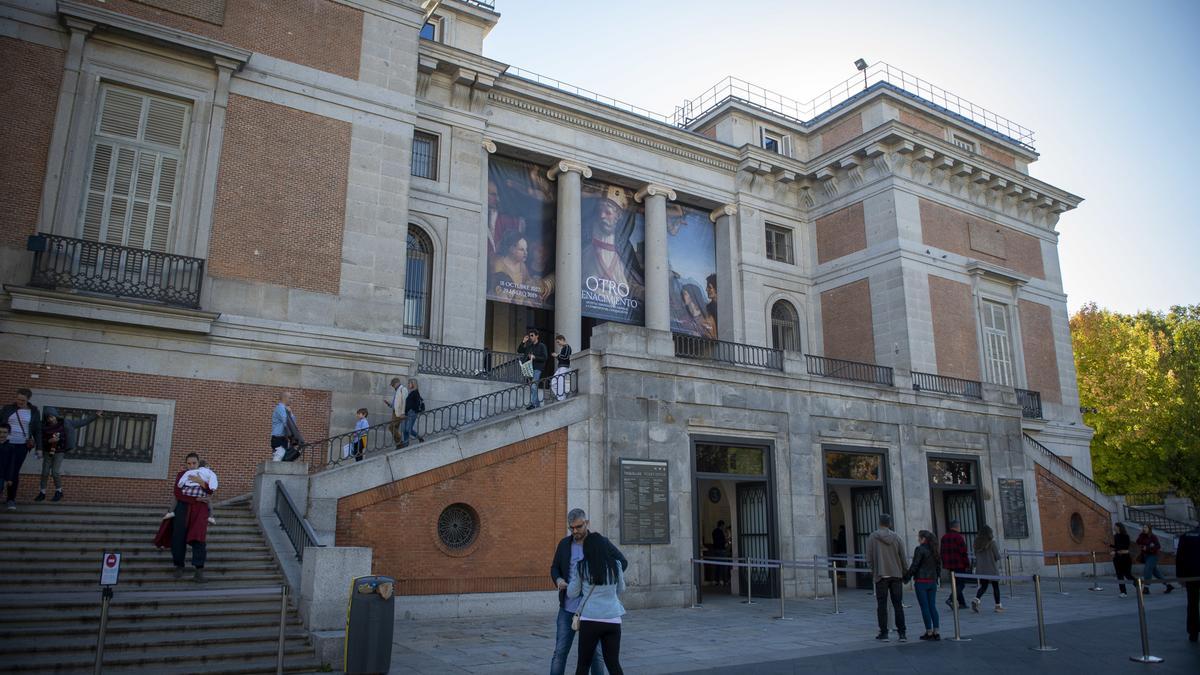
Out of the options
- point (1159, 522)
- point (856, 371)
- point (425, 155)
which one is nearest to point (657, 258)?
point (856, 371)

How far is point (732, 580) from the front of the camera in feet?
67.5

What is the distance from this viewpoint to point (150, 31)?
17.2 meters

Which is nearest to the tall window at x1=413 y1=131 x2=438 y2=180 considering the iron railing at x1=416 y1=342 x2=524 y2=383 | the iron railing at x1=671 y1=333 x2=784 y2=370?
the iron railing at x1=416 y1=342 x2=524 y2=383

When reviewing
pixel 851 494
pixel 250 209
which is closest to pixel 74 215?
pixel 250 209

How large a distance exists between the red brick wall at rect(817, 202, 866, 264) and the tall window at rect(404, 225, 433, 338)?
15613 mm

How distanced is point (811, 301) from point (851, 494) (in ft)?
35.8

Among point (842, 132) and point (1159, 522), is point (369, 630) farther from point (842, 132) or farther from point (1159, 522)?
point (842, 132)

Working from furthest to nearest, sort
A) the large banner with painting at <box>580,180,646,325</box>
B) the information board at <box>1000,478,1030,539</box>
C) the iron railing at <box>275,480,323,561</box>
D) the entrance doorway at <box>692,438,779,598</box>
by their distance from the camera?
1. the large banner with painting at <box>580,180,646,325</box>
2. the information board at <box>1000,478,1030,539</box>
3. the entrance doorway at <box>692,438,779,598</box>
4. the iron railing at <box>275,480,323,561</box>

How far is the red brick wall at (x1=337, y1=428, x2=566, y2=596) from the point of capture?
13859 mm

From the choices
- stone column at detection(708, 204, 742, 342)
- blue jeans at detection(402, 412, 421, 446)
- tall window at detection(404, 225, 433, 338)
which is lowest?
blue jeans at detection(402, 412, 421, 446)

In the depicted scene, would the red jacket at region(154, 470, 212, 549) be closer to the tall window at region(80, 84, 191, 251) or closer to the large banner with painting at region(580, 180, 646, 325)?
the tall window at region(80, 84, 191, 251)

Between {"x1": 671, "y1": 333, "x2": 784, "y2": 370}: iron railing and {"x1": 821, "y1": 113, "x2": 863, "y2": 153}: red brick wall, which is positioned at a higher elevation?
{"x1": 821, "y1": 113, "x2": 863, "y2": 153}: red brick wall

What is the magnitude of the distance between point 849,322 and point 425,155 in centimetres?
1601

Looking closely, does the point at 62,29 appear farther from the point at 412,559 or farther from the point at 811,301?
the point at 811,301
